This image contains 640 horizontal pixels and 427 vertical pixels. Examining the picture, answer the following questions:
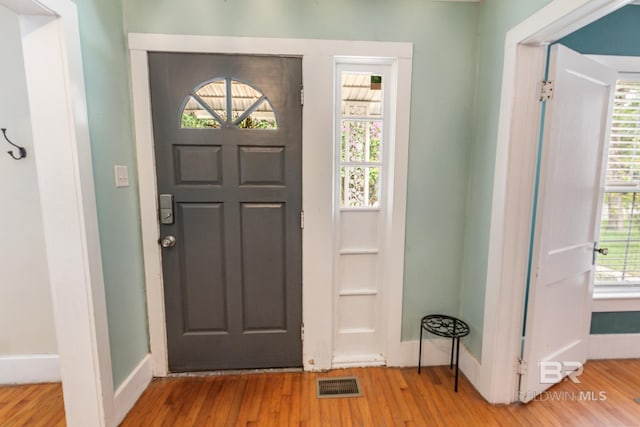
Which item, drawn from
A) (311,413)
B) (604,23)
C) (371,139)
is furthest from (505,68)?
(311,413)

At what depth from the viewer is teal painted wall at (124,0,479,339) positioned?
1673mm

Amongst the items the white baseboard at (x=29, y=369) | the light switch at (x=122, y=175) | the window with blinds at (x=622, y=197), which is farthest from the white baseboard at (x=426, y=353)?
the white baseboard at (x=29, y=369)

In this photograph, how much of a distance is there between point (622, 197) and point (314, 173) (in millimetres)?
2294

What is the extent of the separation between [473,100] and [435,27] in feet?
1.71

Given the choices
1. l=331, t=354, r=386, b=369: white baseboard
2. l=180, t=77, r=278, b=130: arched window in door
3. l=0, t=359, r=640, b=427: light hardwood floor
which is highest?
l=180, t=77, r=278, b=130: arched window in door

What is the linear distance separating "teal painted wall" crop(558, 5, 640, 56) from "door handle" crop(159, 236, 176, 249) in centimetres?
280

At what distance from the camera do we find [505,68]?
154cm

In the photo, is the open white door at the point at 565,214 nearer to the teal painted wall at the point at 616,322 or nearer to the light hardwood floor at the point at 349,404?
the light hardwood floor at the point at 349,404

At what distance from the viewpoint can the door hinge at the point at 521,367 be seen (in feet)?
5.36

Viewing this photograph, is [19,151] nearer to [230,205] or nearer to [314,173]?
[230,205]

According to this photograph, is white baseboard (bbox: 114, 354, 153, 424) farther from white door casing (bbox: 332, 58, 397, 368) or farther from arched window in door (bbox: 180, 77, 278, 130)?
arched window in door (bbox: 180, 77, 278, 130)

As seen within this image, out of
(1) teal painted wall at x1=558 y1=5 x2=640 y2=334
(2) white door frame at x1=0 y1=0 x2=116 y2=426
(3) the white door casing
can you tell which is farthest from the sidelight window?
(2) white door frame at x1=0 y1=0 x2=116 y2=426

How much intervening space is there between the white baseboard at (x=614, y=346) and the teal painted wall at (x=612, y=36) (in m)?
1.99
